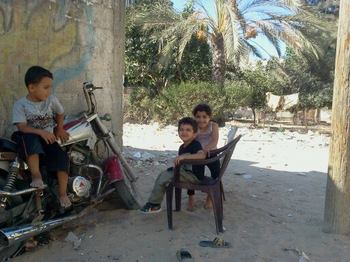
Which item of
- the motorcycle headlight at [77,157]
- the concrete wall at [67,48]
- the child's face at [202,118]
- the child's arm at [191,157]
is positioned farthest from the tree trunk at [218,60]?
the motorcycle headlight at [77,157]

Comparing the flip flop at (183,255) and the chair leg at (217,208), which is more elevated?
the chair leg at (217,208)

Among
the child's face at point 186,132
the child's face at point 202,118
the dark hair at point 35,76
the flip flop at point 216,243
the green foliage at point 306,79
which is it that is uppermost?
the green foliage at point 306,79

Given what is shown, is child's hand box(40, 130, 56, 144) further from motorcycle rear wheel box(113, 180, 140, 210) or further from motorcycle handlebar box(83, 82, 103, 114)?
motorcycle rear wheel box(113, 180, 140, 210)

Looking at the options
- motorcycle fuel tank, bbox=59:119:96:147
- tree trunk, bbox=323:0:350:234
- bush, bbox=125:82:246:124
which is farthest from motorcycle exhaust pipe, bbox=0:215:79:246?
bush, bbox=125:82:246:124

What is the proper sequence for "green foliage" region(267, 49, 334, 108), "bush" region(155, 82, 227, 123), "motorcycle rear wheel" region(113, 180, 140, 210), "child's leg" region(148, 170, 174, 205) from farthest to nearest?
"green foliage" region(267, 49, 334, 108) → "bush" region(155, 82, 227, 123) → "motorcycle rear wheel" region(113, 180, 140, 210) → "child's leg" region(148, 170, 174, 205)

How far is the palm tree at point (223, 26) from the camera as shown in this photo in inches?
621

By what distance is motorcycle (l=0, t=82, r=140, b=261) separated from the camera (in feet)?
10.7

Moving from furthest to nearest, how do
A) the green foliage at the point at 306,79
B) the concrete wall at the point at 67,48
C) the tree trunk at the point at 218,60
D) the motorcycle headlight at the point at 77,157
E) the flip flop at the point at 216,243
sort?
the green foliage at the point at 306,79 → the tree trunk at the point at 218,60 → the concrete wall at the point at 67,48 → the motorcycle headlight at the point at 77,157 → the flip flop at the point at 216,243

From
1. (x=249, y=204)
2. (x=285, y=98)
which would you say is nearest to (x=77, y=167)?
(x=249, y=204)

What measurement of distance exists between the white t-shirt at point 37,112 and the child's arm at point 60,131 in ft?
0.11

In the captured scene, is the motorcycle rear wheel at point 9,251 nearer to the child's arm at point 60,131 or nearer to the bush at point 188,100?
the child's arm at point 60,131

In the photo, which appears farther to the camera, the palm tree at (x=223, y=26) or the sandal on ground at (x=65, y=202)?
the palm tree at (x=223, y=26)

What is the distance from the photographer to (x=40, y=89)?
346cm

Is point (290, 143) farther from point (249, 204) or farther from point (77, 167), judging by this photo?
point (77, 167)
